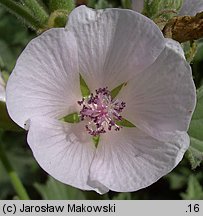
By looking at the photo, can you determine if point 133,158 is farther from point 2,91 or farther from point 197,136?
point 2,91

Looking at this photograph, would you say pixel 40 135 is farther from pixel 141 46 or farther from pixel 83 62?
pixel 141 46

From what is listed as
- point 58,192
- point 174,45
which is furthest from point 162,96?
point 58,192

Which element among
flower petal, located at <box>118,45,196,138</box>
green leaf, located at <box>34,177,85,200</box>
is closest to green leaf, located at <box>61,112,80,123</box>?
flower petal, located at <box>118,45,196,138</box>

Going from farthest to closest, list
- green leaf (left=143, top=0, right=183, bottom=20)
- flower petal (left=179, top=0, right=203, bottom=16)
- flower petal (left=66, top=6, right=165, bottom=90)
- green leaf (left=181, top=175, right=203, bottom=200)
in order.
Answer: green leaf (left=181, top=175, right=203, bottom=200), flower petal (left=179, top=0, right=203, bottom=16), green leaf (left=143, top=0, right=183, bottom=20), flower petal (left=66, top=6, right=165, bottom=90)

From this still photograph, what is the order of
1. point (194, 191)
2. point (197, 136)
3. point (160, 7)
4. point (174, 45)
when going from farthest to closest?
point (194, 191)
point (197, 136)
point (160, 7)
point (174, 45)

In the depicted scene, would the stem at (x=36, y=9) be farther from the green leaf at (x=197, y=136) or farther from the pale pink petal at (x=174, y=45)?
the green leaf at (x=197, y=136)

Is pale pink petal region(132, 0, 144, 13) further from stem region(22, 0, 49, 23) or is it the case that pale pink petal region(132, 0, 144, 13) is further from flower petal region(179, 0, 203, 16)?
stem region(22, 0, 49, 23)
